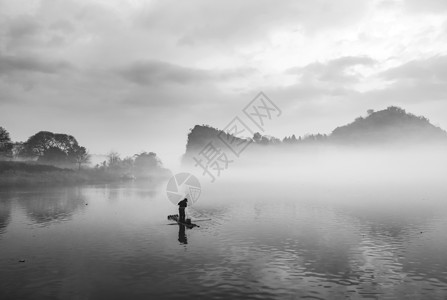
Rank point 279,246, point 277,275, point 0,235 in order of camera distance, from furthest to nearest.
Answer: point 0,235 → point 279,246 → point 277,275

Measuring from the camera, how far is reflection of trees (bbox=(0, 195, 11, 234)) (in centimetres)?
5295

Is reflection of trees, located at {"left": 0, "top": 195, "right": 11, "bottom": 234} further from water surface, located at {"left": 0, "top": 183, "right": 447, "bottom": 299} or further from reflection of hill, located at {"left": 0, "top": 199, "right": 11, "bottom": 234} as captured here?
water surface, located at {"left": 0, "top": 183, "right": 447, "bottom": 299}

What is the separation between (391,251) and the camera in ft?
123

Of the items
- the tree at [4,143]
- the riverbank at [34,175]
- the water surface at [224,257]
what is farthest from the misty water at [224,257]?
the tree at [4,143]

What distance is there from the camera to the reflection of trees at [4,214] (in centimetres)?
5295

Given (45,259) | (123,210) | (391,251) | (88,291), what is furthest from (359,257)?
(123,210)

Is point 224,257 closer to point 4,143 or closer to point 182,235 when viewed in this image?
point 182,235

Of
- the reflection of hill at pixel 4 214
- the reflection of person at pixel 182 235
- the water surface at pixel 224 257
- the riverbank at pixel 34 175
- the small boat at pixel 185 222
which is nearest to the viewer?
the water surface at pixel 224 257

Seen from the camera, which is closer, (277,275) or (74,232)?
(277,275)

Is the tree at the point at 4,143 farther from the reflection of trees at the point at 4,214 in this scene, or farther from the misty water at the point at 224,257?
the misty water at the point at 224,257

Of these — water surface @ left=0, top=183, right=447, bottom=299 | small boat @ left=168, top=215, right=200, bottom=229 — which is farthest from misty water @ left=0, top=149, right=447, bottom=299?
small boat @ left=168, top=215, right=200, bottom=229

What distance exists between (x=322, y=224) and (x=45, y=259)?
41.7 metres

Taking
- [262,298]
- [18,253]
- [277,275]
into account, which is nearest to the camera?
[262,298]

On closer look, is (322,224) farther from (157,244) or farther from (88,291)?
(88,291)
